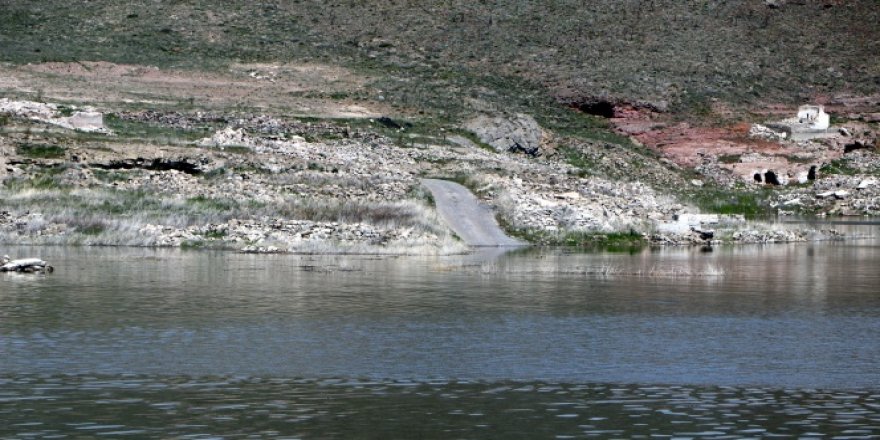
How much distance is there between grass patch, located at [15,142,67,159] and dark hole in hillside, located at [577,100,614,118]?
51.9 metres

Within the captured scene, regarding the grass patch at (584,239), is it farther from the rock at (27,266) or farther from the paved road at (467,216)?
the rock at (27,266)

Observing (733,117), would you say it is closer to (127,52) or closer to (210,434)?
(127,52)

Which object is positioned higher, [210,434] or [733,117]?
[733,117]

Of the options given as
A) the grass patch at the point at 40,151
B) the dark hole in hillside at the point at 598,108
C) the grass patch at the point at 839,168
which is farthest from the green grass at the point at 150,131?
the grass patch at the point at 839,168

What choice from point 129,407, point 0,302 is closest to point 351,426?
point 129,407

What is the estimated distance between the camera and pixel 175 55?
107 metres

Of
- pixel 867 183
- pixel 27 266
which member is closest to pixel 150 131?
pixel 27 266

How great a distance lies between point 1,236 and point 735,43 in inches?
3290

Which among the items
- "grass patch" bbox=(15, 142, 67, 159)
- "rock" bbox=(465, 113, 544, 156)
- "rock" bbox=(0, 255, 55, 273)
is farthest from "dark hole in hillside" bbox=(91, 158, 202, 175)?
"rock" bbox=(465, 113, 544, 156)

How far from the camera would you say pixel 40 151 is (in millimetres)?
63438

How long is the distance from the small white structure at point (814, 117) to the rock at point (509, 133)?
24675 millimetres

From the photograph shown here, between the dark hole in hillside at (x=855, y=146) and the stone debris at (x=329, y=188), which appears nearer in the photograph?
the stone debris at (x=329, y=188)

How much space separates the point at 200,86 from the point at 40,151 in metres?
33.2

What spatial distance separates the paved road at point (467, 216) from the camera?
56.1m
